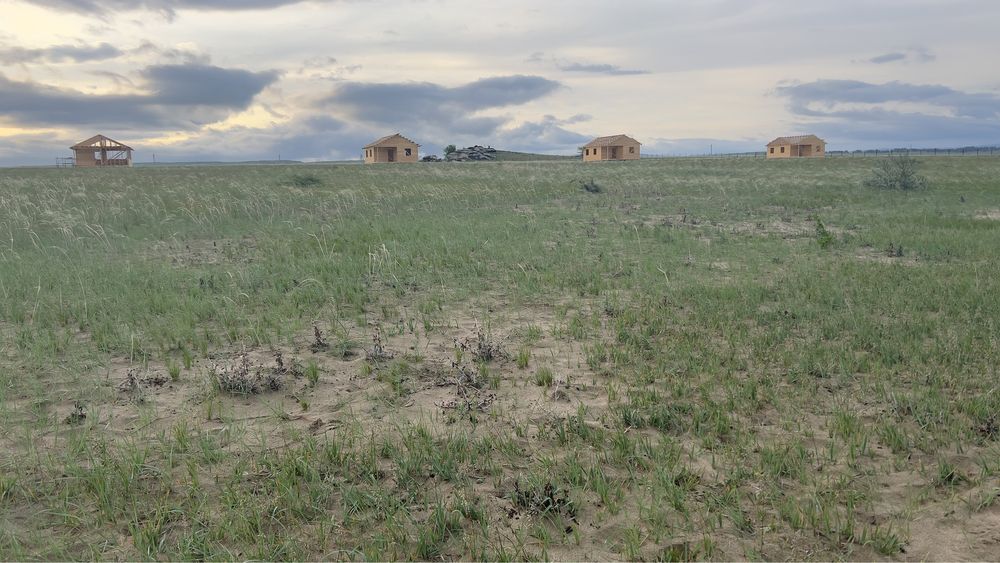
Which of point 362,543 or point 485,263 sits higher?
point 485,263

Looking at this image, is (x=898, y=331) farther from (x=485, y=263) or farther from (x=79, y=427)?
(x=79, y=427)

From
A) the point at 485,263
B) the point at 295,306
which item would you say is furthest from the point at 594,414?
the point at 485,263

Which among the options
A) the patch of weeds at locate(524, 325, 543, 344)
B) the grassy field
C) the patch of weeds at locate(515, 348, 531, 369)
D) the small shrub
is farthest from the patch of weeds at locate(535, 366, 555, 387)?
the small shrub

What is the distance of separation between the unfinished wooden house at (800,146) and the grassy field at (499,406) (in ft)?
228

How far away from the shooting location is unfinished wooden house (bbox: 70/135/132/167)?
217ft

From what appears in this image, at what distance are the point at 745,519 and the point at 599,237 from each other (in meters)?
10.2

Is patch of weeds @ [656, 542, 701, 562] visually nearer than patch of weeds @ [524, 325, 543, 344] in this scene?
Yes

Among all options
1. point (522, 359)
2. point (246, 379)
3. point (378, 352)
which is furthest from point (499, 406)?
point (246, 379)

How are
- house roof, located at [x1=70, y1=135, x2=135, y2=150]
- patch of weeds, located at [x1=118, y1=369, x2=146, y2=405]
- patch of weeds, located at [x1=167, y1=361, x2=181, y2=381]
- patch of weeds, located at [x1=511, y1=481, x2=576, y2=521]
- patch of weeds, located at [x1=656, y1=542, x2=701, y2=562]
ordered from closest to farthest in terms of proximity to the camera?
1. patch of weeds, located at [x1=656, y1=542, x2=701, y2=562]
2. patch of weeds, located at [x1=511, y1=481, x2=576, y2=521]
3. patch of weeds, located at [x1=118, y1=369, x2=146, y2=405]
4. patch of weeds, located at [x1=167, y1=361, x2=181, y2=381]
5. house roof, located at [x1=70, y1=135, x2=135, y2=150]

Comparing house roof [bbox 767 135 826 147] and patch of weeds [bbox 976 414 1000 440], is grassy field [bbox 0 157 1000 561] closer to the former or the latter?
patch of weeds [bbox 976 414 1000 440]

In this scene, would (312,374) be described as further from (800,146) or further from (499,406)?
(800,146)

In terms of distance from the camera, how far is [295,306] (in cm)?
783

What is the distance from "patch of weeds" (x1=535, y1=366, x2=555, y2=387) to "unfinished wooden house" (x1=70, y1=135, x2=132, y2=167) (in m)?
77.1

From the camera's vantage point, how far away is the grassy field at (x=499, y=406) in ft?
11.0
